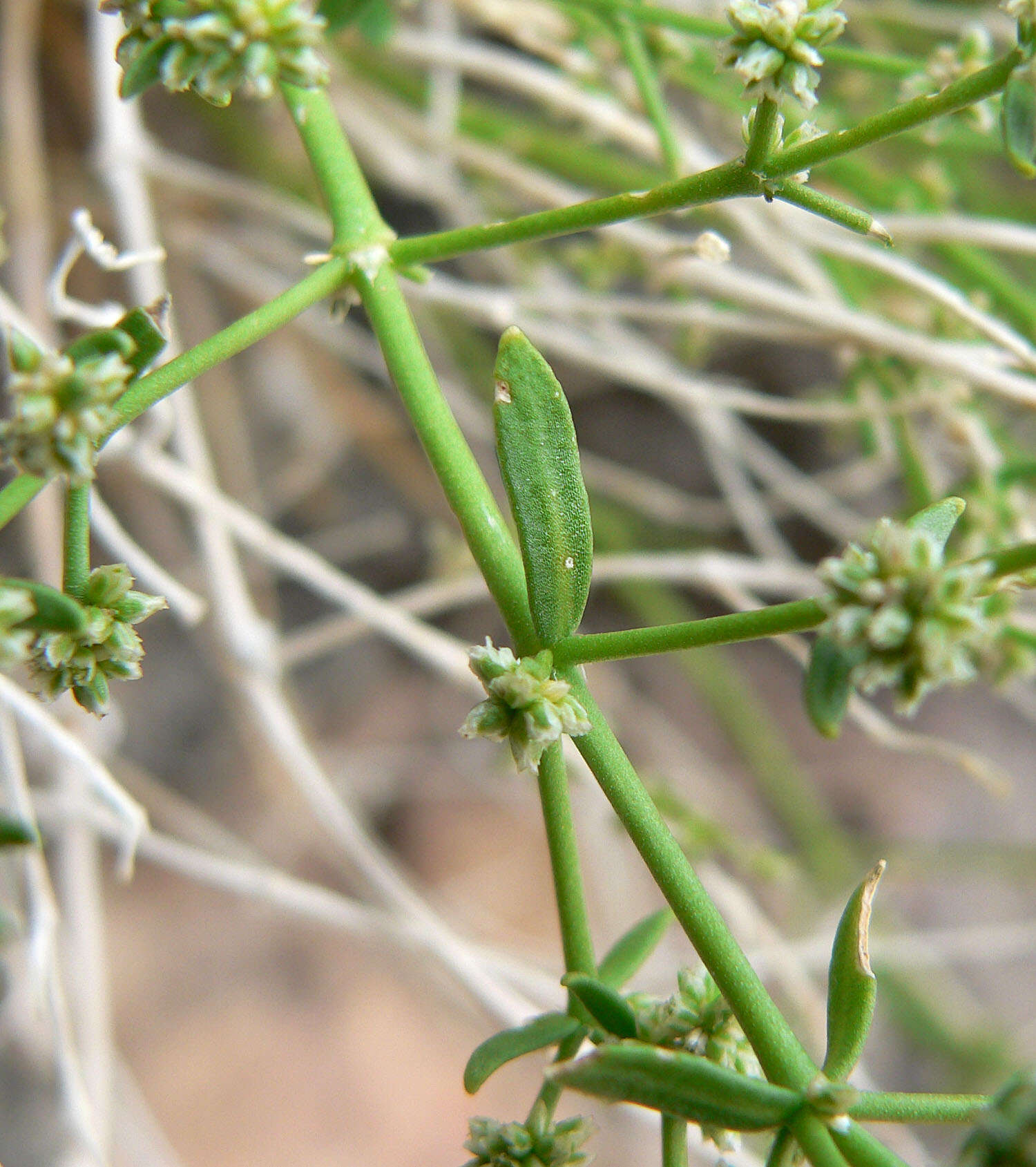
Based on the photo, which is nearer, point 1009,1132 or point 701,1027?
point 1009,1132

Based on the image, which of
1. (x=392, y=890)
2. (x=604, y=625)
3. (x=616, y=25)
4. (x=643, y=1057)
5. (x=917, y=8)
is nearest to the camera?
(x=643, y=1057)

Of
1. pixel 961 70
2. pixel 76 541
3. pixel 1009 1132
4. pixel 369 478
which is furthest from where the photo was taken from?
pixel 369 478

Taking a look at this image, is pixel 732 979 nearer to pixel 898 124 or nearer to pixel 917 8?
pixel 898 124

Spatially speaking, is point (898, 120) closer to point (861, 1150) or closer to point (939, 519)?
point (939, 519)

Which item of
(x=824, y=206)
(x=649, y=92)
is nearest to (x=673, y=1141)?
(x=824, y=206)

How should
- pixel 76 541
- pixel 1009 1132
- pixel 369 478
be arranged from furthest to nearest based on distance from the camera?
pixel 369 478 → pixel 76 541 → pixel 1009 1132

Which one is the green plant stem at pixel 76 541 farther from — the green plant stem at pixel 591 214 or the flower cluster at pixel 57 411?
the green plant stem at pixel 591 214

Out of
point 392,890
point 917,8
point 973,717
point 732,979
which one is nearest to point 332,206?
point 732,979

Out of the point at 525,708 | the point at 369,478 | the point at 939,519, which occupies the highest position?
the point at 369,478
